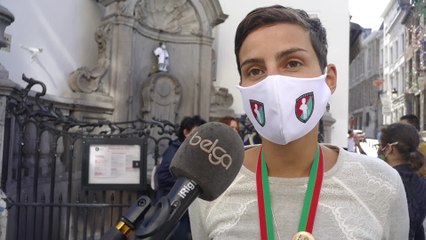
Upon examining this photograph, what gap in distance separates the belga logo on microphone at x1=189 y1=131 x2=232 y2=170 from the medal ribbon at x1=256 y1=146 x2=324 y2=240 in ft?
0.78

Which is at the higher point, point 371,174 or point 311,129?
point 311,129

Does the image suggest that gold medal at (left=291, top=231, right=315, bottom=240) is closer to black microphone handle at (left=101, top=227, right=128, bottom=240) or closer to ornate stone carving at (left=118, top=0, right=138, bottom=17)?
black microphone handle at (left=101, top=227, right=128, bottom=240)

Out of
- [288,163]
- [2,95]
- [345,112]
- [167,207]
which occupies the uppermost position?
[345,112]

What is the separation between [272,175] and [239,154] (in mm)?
236

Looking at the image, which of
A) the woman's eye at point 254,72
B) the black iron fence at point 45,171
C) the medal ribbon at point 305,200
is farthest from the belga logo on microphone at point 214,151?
the black iron fence at point 45,171

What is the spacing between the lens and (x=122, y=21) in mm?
9352

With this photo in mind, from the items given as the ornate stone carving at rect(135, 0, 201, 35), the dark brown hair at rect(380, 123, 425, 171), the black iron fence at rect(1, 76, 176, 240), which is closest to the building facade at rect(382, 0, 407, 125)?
the ornate stone carving at rect(135, 0, 201, 35)

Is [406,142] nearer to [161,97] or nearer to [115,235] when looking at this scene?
[115,235]

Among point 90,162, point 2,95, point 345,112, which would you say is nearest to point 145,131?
point 90,162

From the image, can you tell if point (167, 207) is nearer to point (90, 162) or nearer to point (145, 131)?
point (90, 162)

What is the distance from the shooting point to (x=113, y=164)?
214 inches

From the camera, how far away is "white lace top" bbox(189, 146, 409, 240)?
1.47m

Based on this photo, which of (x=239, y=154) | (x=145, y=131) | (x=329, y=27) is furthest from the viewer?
(x=329, y=27)

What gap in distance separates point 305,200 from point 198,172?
398mm
